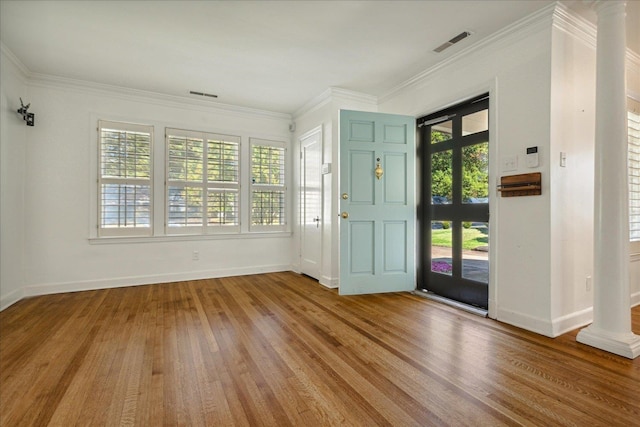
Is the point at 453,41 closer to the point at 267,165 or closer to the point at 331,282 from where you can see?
the point at 331,282

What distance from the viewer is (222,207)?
4844 millimetres

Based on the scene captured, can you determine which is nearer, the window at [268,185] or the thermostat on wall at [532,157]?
the thermostat on wall at [532,157]

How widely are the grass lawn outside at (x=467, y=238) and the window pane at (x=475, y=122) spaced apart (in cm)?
104

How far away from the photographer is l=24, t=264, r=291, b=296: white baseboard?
12.6 feet

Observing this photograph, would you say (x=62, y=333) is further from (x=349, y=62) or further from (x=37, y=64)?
(x=349, y=62)

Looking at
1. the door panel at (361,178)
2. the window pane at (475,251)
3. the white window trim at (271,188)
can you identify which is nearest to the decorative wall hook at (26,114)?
the white window trim at (271,188)

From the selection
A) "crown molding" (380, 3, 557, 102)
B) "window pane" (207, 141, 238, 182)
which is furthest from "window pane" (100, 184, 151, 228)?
"crown molding" (380, 3, 557, 102)

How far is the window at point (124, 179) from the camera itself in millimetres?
4125

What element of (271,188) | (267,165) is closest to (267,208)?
(271,188)

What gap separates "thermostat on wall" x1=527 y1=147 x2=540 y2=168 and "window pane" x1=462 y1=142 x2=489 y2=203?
0.47 metres

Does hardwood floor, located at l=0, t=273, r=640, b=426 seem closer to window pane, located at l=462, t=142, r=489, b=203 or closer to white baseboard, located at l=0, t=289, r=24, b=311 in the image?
white baseboard, located at l=0, t=289, r=24, b=311

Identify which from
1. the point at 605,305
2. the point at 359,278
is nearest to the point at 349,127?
the point at 359,278

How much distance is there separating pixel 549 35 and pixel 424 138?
157cm

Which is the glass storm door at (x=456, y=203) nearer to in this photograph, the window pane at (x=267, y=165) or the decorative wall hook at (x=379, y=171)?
the decorative wall hook at (x=379, y=171)
